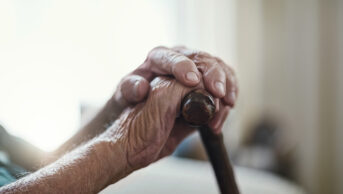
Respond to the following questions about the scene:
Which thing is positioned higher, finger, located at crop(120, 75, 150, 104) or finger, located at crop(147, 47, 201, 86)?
finger, located at crop(147, 47, 201, 86)

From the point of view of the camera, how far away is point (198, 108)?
41 centimetres

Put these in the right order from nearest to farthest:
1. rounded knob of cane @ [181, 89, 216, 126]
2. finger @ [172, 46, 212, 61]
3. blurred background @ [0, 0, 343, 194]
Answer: rounded knob of cane @ [181, 89, 216, 126] < finger @ [172, 46, 212, 61] < blurred background @ [0, 0, 343, 194]

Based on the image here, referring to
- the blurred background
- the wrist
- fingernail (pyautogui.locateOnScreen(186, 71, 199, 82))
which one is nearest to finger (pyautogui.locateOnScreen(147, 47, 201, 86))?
fingernail (pyautogui.locateOnScreen(186, 71, 199, 82))

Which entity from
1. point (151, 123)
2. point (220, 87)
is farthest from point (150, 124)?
point (220, 87)

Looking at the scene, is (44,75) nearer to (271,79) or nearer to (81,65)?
(81,65)

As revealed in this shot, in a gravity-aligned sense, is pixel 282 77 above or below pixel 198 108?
below

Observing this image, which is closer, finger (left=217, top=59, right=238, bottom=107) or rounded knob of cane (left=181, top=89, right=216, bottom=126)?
rounded knob of cane (left=181, top=89, right=216, bottom=126)

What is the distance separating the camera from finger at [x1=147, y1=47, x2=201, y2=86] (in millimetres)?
456

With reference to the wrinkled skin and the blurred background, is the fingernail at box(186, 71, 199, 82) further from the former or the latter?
the blurred background

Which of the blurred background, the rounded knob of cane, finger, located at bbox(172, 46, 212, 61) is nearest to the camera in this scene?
the rounded knob of cane

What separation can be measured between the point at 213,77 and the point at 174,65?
0.19ft

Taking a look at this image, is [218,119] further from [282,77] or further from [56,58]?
[282,77]

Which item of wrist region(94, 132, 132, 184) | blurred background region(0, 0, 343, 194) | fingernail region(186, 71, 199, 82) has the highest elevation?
fingernail region(186, 71, 199, 82)

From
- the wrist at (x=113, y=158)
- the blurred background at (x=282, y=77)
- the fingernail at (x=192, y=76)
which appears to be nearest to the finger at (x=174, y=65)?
the fingernail at (x=192, y=76)
